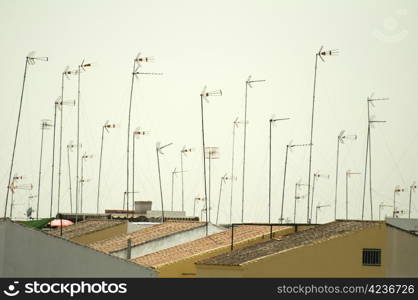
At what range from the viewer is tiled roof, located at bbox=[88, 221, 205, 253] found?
189 ft

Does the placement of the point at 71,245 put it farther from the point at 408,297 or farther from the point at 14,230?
the point at 408,297

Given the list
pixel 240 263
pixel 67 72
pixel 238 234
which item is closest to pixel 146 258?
pixel 238 234

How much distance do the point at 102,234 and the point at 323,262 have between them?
80.2 ft

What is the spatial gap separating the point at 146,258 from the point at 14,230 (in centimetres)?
1735

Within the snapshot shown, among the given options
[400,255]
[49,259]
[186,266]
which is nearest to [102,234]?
[186,266]

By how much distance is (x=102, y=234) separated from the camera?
66.5m

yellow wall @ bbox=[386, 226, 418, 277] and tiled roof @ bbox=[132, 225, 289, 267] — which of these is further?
tiled roof @ bbox=[132, 225, 289, 267]

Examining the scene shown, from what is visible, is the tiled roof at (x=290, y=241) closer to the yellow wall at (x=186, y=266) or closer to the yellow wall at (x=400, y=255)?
the yellow wall at (x=186, y=266)

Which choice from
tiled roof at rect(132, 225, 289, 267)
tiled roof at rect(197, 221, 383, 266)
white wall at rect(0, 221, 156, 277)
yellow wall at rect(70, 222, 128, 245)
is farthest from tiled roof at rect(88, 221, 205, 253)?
white wall at rect(0, 221, 156, 277)

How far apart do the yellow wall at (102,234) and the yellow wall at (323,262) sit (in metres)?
20.4

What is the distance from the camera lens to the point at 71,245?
3784 centimetres

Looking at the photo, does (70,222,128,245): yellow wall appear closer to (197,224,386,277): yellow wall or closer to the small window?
(197,224,386,277): yellow wall

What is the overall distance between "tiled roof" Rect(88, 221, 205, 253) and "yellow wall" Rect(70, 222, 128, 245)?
1.28 meters

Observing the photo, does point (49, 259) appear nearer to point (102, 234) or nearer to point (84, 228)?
point (102, 234)
